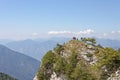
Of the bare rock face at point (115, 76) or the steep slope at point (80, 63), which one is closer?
the bare rock face at point (115, 76)

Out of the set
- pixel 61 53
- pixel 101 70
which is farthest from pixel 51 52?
pixel 101 70

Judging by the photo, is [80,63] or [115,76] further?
[80,63]

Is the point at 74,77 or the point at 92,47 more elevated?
the point at 92,47

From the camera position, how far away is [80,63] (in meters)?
44.5

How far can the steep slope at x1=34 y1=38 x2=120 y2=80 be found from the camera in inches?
1671

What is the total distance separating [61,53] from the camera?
49.1m

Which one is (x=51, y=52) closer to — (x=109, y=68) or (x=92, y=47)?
(x=92, y=47)

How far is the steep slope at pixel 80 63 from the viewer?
42.4m

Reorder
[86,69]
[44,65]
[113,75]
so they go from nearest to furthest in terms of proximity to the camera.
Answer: [113,75] → [86,69] → [44,65]

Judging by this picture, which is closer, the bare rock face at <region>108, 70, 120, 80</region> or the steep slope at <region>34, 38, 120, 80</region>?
the bare rock face at <region>108, 70, 120, 80</region>

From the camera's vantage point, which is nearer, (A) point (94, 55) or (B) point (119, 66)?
(B) point (119, 66)

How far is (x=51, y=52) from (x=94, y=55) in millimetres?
8153

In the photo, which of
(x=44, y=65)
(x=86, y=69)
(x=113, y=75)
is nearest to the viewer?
(x=113, y=75)

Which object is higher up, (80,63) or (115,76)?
(80,63)
